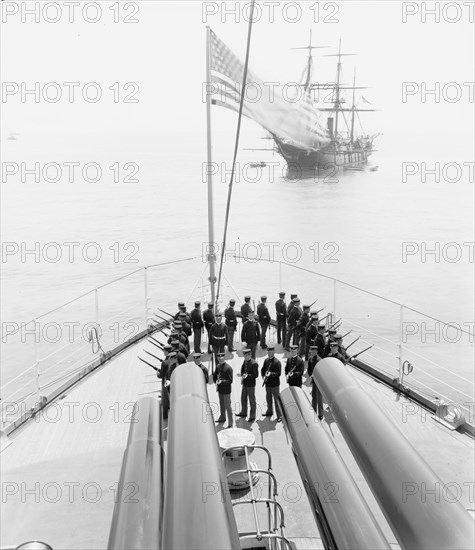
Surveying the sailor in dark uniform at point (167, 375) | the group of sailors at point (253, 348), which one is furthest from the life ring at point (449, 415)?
the sailor in dark uniform at point (167, 375)

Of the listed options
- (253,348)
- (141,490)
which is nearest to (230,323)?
(253,348)

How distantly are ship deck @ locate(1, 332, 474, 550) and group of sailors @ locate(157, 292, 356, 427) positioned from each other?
18.5 inches

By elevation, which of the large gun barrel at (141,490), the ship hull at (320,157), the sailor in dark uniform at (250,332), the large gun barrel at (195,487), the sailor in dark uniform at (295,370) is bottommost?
the sailor in dark uniform at (295,370)

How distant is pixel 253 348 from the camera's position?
35.5ft

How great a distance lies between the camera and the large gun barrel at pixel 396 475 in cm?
258

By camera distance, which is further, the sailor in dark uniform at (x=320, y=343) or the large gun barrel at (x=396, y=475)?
the sailor in dark uniform at (x=320, y=343)

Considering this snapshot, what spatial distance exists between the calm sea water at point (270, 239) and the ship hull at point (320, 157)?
2232mm

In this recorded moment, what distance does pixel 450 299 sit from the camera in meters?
28.0

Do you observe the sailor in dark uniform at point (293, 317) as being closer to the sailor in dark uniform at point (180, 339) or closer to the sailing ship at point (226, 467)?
the sailing ship at point (226, 467)

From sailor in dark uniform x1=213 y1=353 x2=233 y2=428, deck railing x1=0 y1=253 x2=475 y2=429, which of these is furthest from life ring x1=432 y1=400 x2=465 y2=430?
deck railing x1=0 y1=253 x2=475 y2=429

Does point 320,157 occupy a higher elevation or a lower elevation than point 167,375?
higher

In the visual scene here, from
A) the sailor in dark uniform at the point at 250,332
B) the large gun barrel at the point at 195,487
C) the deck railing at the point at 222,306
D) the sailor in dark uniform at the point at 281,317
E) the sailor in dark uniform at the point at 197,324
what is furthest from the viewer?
the deck railing at the point at 222,306

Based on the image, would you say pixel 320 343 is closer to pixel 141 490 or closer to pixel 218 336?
pixel 218 336

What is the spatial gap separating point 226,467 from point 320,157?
7543cm
